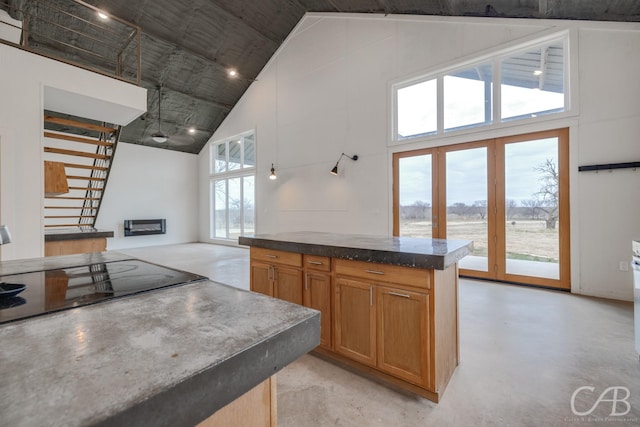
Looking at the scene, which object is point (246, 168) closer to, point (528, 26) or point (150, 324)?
point (528, 26)

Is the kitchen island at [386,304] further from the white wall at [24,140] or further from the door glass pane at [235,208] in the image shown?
the door glass pane at [235,208]

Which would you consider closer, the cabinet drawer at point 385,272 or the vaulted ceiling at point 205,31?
the cabinet drawer at point 385,272

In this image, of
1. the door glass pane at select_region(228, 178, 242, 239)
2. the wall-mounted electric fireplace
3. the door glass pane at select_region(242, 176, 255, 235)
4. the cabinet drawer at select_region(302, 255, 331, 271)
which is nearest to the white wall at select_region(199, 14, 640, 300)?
the door glass pane at select_region(242, 176, 255, 235)

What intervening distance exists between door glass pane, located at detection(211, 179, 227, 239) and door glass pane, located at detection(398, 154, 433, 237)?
241 inches

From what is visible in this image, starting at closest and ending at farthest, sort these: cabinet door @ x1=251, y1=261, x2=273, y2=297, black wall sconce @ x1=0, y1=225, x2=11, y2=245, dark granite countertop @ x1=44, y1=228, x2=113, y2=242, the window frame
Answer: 1. black wall sconce @ x1=0, y1=225, x2=11, y2=245
2. cabinet door @ x1=251, y1=261, x2=273, y2=297
3. dark granite countertop @ x1=44, y1=228, x2=113, y2=242
4. the window frame

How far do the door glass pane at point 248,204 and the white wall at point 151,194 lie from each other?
8.51ft

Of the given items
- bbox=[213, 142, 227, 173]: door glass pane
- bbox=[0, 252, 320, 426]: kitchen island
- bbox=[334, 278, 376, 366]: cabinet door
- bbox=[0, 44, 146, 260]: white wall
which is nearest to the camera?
bbox=[0, 252, 320, 426]: kitchen island

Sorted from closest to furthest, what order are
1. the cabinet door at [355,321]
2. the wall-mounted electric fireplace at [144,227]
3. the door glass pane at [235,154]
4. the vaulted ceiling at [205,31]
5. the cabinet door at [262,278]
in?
the cabinet door at [355,321] → the cabinet door at [262,278] → the vaulted ceiling at [205,31] → the wall-mounted electric fireplace at [144,227] → the door glass pane at [235,154]

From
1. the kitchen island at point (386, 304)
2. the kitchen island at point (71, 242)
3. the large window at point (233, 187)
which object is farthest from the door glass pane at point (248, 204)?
the kitchen island at point (386, 304)

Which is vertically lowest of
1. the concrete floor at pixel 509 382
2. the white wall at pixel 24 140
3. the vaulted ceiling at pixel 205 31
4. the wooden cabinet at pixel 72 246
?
the concrete floor at pixel 509 382

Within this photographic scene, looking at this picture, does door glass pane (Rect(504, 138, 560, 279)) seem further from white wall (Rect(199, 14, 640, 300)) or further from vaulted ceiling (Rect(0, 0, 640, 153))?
vaulted ceiling (Rect(0, 0, 640, 153))

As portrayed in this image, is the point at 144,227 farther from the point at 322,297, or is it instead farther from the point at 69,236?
the point at 322,297

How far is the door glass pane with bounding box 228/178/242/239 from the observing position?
885cm

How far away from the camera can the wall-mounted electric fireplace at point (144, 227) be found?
330 inches
